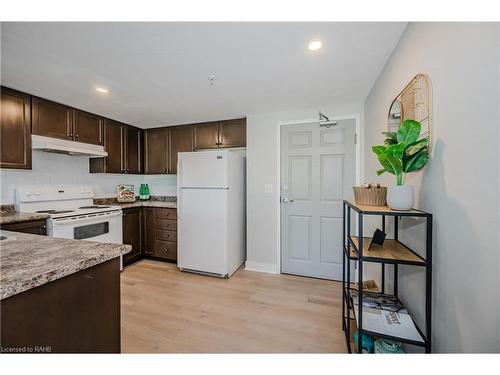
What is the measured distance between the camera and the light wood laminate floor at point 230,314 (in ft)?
5.29

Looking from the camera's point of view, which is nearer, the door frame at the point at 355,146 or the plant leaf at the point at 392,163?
the plant leaf at the point at 392,163

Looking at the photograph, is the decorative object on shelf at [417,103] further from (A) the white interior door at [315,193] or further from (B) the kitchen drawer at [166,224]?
(B) the kitchen drawer at [166,224]

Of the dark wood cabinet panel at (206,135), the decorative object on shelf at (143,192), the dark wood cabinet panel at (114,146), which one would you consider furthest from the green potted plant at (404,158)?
the decorative object on shelf at (143,192)

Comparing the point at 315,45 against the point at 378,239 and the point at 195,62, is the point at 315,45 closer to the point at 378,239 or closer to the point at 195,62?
the point at 195,62

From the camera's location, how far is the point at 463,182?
85 cm

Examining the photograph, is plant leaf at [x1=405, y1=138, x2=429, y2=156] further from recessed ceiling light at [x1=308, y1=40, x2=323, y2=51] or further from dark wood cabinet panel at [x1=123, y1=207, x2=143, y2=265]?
dark wood cabinet panel at [x1=123, y1=207, x2=143, y2=265]

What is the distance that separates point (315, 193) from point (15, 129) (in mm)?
3335

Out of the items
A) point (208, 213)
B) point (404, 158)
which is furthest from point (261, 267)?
point (404, 158)

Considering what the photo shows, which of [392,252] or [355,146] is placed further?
[355,146]

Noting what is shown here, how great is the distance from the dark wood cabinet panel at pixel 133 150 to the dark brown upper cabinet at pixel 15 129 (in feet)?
3.99

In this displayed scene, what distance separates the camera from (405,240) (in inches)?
53.7

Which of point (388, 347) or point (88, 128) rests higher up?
point (88, 128)
